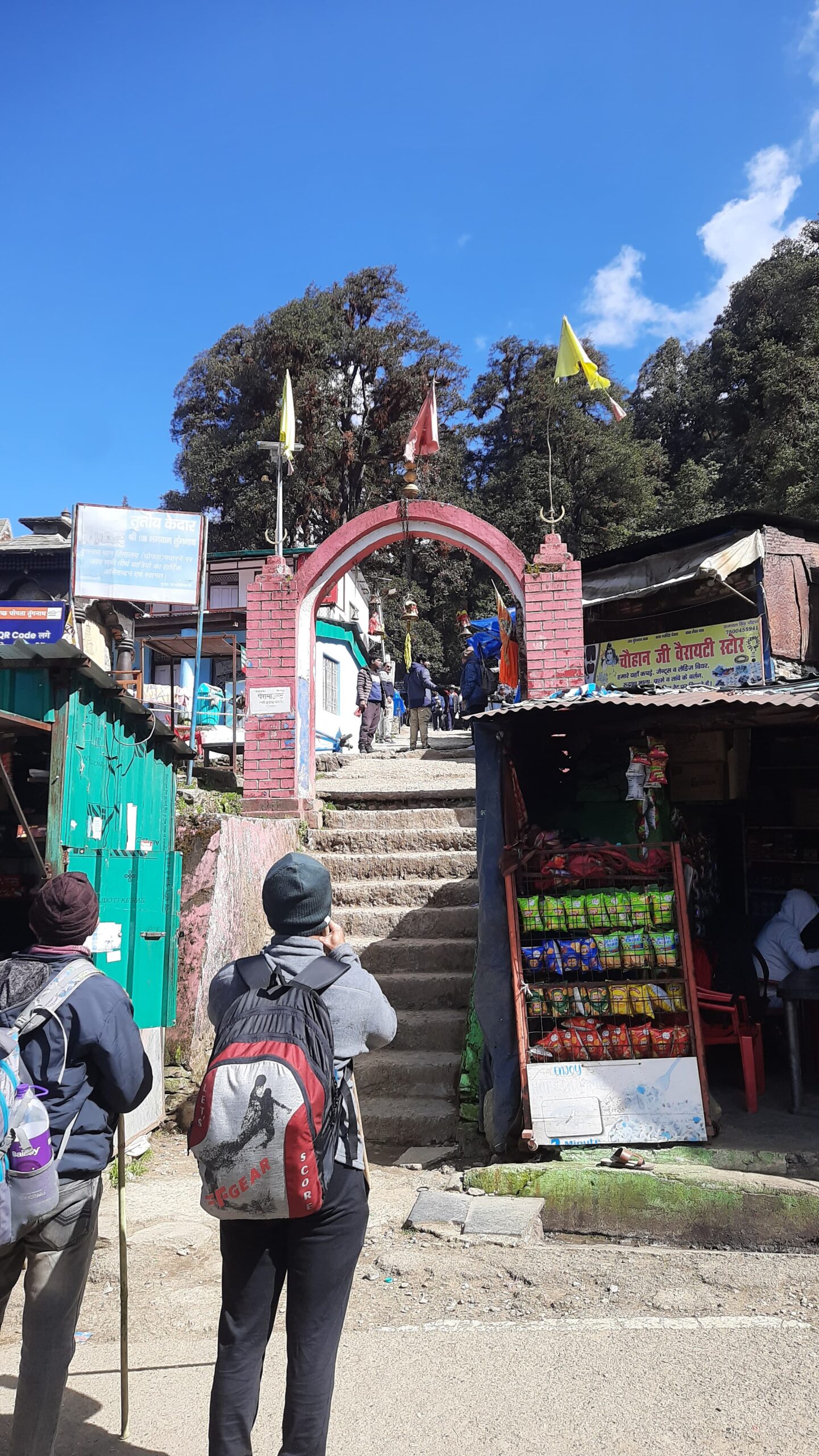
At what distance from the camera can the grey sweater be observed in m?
2.51

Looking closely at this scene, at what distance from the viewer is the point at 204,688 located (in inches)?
777

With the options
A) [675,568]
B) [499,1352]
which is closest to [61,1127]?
[499,1352]

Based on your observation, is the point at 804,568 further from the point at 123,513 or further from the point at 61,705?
the point at 61,705

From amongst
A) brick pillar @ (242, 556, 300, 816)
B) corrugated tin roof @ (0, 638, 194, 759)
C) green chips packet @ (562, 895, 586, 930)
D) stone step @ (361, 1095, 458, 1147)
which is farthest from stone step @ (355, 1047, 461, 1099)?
brick pillar @ (242, 556, 300, 816)

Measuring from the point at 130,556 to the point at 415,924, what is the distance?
4.19 meters

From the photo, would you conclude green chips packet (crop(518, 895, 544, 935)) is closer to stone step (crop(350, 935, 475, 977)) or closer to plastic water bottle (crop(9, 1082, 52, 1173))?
stone step (crop(350, 935, 475, 977))

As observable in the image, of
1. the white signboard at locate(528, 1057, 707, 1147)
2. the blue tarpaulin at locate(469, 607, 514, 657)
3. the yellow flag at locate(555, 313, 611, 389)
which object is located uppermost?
the yellow flag at locate(555, 313, 611, 389)

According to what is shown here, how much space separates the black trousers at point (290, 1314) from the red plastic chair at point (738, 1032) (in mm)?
4158

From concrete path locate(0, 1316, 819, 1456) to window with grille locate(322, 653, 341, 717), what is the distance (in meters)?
18.8

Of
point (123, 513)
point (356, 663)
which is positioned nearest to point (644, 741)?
point (123, 513)

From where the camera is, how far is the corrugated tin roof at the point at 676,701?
5527 mm

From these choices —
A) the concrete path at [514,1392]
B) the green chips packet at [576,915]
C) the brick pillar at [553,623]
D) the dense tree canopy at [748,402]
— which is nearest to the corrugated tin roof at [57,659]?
the green chips packet at [576,915]

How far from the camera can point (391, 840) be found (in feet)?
30.3

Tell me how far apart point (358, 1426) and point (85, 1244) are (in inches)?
44.8
